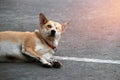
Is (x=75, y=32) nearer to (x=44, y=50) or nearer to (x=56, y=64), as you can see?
(x=44, y=50)

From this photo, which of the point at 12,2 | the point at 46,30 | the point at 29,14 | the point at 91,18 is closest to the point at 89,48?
the point at 46,30

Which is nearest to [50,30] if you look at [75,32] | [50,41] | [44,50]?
[50,41]

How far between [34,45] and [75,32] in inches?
114

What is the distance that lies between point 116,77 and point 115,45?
7.13ft

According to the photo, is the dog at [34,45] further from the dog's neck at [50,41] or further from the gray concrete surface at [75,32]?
the gray concrete surface at [75,32]

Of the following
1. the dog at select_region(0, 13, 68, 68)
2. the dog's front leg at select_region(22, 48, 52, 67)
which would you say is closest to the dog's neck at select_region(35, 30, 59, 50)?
the dog at select_region(0, 13, 68, 68)

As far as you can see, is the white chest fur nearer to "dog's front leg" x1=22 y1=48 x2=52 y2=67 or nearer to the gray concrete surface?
"dog's front leg" x1=22 y1=48 x2=52 y2=67

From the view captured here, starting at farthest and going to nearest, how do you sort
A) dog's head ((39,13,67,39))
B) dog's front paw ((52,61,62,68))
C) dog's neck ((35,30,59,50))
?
dog's neck ((35,30,59,50)) < dog's head ((39,13,67,39)) < dog's front paw ((52,61,62,68))

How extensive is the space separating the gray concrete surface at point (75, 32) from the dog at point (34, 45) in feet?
0.45

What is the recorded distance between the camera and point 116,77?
22.6ft

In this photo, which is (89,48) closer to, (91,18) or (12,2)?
(91,18)

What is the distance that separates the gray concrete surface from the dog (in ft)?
0.45

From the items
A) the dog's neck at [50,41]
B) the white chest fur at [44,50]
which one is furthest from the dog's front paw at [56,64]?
the dog's neck at [50,41]

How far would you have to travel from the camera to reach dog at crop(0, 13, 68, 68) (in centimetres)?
753
